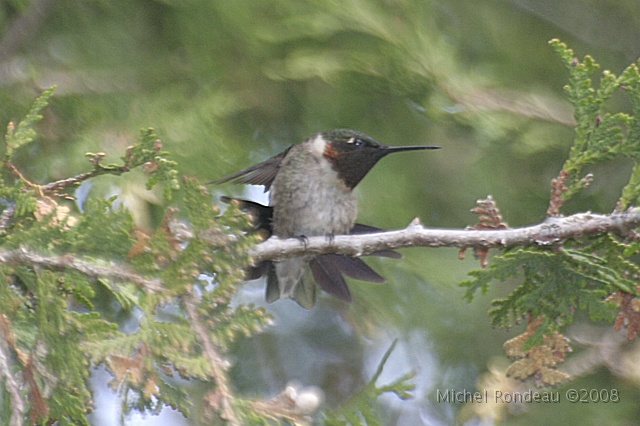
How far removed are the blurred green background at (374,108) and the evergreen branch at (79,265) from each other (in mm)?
1374

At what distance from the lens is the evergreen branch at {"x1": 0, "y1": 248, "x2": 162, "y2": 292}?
2.51 meters

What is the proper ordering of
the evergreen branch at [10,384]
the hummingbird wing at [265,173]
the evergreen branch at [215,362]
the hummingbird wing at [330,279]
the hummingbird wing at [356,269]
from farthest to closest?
the hummingbird wing at [265,173] < the hummingbird wing at [330,279] < the hummingbird wing at [356,269] < the evergreen branch at [215,362] < the evergreen branch at [10,384]

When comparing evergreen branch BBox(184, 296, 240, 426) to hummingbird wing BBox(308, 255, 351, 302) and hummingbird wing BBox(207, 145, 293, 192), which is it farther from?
hummingbird wing BBox(207, 145, 293, 192)

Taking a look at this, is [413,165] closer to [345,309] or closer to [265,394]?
[345,309]

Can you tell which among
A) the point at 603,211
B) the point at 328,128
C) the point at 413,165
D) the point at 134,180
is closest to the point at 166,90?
the point at 134,180

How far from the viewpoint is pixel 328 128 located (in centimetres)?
486

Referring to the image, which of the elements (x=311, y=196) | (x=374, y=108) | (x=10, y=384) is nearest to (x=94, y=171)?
(x=10, y=384)

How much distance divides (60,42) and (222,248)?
236cm

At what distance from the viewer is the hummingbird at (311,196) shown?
13.9ft

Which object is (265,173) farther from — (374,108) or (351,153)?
(374,108)
